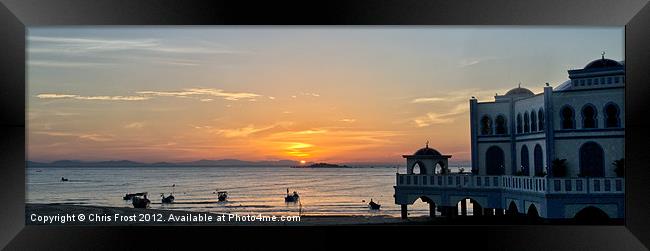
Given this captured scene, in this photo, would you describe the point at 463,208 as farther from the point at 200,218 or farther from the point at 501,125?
the point at 200,218

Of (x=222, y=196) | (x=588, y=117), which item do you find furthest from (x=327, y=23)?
(x=222, y=196)

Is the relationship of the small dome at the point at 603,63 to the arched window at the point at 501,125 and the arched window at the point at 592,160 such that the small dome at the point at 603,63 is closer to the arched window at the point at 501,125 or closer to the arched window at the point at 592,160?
the arched window at the point at 592,160

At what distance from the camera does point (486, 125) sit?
49.0ft

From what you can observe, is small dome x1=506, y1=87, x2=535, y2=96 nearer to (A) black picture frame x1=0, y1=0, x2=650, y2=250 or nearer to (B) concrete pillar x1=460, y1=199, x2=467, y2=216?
(B) concrete pillar x1=460, y1=199, x2=467, y2=216

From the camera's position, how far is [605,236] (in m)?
5.95

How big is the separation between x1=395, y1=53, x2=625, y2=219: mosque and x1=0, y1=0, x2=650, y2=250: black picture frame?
7216 mm

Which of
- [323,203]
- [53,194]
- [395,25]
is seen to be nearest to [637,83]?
[395,25]

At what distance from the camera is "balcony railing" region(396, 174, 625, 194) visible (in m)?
12.8

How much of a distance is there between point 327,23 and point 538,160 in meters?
9.11

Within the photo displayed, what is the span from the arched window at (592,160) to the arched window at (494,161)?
207cm

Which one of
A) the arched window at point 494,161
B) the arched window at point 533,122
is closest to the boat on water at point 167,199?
the arched window at point 494,161

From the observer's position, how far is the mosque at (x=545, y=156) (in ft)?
41.7

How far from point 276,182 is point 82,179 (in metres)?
10.8

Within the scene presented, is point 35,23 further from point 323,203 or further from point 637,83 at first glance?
point 323,203
